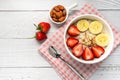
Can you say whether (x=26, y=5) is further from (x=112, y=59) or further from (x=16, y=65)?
(x=112, y=59)

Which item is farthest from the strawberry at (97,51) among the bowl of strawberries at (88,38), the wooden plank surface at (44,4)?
the wooden plank surface at (44,4)

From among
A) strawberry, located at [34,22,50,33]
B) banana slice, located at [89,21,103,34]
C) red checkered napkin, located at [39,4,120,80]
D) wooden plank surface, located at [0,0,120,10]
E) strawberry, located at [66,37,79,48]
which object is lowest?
red checkered napkin, located at [39,4,120,80]

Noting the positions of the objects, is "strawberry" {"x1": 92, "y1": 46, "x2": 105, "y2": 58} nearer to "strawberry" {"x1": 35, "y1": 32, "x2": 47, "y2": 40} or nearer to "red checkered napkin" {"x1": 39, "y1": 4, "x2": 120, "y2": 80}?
"red checkered napkin" {"x1": 39, "y1": 4, "x2": 120, "y2": 80}

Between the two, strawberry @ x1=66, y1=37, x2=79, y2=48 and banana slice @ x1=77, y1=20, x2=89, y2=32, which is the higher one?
banana slice @ x1=77, y1=20, x2=89, y2=32

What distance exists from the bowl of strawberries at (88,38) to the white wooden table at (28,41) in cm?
6

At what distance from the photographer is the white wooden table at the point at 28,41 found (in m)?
1.12

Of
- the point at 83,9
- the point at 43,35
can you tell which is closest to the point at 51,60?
the point at 43,35

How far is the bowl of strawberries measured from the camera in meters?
1.07

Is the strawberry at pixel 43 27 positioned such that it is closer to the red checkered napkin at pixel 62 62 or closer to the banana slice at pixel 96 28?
the red checkered napkin at pixel 62 62

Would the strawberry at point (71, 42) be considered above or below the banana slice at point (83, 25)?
below

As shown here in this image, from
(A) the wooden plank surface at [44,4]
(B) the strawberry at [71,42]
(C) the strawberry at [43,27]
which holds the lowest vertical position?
(B) the strawberry at [71,42]

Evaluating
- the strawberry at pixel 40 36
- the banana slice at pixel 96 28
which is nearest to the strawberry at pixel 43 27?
the strawberry at pixel 40 36

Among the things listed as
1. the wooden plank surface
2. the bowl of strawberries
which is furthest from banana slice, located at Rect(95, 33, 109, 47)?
the wooden plank surface

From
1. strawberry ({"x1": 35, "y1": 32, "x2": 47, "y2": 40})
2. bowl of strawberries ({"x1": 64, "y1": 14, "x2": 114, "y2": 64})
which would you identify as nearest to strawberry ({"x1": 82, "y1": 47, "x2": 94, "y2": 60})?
bowl of strawberries ({"x1": 64, "y1": 14, "x2": 114, "y2": 64})
